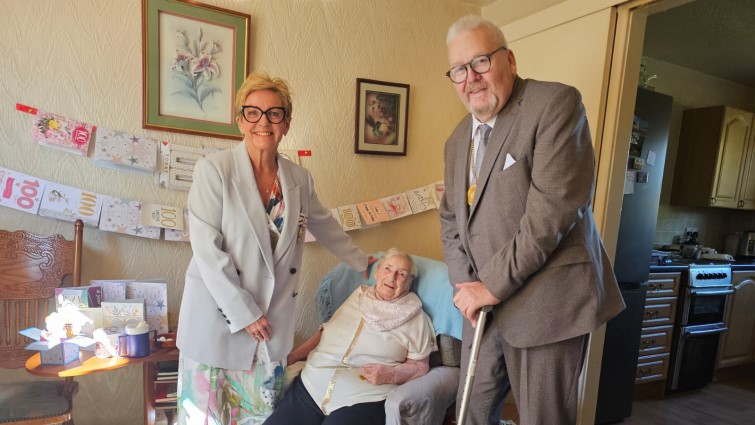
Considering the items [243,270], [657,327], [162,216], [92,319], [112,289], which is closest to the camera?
[243,270]

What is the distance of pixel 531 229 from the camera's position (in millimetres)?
1026

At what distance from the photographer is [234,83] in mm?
2031

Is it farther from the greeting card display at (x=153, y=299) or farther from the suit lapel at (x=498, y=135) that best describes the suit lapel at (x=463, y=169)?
the greeting card display at (x=153, y=299)

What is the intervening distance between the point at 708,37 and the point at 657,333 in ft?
6.85

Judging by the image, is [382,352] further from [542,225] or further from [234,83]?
[234,83]

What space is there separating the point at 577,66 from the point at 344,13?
1.27 metres

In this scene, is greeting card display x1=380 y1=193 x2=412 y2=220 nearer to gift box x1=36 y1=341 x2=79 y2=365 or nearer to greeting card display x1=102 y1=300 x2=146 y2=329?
greeting card display x1=102 y1=300 x2=146 y2=329

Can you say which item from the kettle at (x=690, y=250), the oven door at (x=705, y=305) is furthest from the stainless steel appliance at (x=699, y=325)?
the kettle at (x=690, y=250)

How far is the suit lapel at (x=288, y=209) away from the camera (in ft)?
4.58

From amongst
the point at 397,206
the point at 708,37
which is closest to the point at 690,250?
the point at 708,37

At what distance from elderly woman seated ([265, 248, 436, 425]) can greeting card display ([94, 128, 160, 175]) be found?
1.14m

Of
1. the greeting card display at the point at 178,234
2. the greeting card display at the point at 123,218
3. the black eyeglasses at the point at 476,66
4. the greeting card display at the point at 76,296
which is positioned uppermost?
the black eyeglasses at the point at 476,66

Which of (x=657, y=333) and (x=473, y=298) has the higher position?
(x=473, y=298)

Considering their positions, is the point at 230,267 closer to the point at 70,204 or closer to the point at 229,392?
the point at 229,392
